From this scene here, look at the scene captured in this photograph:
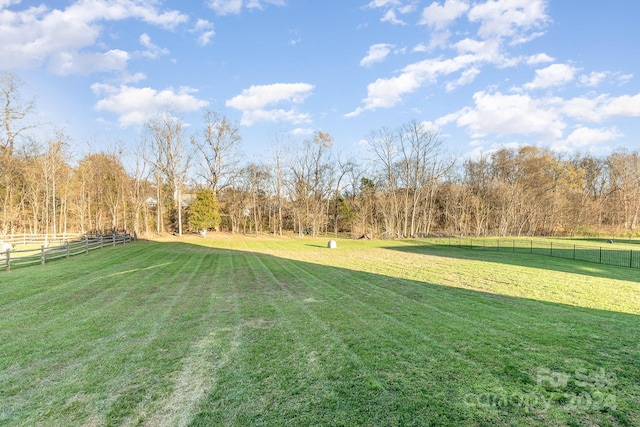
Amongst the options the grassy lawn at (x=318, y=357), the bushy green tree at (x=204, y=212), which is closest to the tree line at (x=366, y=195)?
the bushy green tree at (x=204, y=212)

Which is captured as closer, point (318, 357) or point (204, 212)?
point (318, 357)

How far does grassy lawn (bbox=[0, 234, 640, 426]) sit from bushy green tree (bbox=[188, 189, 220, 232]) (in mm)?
24552

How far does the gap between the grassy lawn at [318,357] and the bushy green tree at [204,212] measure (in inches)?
967

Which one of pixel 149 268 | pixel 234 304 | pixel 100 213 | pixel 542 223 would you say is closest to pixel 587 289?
pixel 234 304

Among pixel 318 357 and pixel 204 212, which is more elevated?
pixel 204 212

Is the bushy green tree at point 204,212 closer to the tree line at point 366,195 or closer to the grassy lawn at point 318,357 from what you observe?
the tree line at point 366,195

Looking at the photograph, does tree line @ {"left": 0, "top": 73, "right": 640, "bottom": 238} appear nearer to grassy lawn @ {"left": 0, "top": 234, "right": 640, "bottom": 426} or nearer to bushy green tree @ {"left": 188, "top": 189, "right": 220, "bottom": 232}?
bushy green tree @ {"left": 188, "top": 189, "right": 220, "bottom": 232}

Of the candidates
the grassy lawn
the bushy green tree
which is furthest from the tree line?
the grassy lawn

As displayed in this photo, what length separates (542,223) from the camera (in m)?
36.1

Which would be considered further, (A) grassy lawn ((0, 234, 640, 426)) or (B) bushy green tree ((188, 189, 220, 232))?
(B) bushy green tree ((188, 189, 220, 232))

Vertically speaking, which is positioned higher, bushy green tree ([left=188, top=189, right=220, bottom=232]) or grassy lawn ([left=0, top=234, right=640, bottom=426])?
bushy green tree ([left=188, top=189, right=220, bottom=232])

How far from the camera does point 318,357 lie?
3.92 meters

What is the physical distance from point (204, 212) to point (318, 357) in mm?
30768

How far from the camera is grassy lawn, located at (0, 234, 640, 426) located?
2.79 metres
